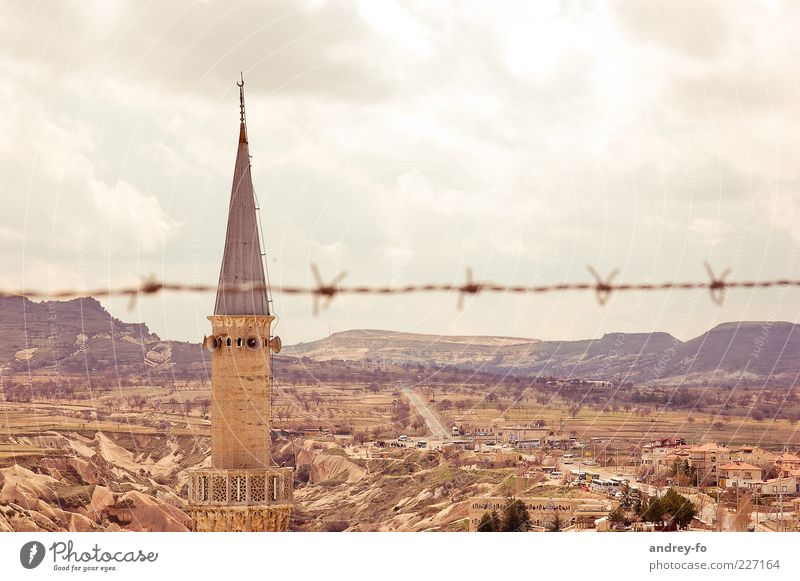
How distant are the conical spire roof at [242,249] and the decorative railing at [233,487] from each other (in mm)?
4793

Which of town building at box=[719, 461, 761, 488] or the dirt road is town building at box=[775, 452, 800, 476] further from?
the dirt road

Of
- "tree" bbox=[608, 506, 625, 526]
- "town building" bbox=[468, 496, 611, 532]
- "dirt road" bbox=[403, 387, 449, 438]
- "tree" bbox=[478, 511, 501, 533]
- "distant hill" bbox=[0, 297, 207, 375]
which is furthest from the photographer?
"distant hill" bbox=[0, 297, 207, 375]

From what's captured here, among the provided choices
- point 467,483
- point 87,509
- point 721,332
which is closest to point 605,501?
point 467,483

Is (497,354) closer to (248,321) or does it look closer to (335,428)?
(335,428)

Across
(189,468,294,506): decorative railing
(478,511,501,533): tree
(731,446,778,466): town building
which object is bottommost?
(478,511,501,533): tree

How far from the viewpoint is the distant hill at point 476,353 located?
142750 mm

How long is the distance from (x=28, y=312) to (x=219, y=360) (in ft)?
506

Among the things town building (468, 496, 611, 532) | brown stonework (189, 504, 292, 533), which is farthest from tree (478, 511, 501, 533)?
brown stonework (189, 504, 292, 533)

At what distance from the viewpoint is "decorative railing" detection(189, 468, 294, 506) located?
4431 cm

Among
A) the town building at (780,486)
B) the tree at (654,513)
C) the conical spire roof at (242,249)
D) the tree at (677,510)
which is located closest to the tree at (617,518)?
the tree at (654,513)

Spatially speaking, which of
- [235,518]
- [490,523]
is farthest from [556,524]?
[235,518]

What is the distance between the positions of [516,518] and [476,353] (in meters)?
68.0

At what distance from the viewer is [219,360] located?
146 ft

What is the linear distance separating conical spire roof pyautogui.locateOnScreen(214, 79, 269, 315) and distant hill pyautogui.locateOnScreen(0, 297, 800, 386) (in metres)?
85.3
